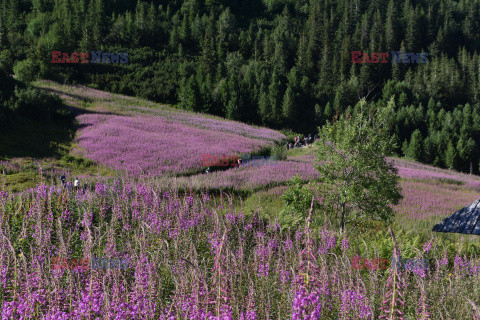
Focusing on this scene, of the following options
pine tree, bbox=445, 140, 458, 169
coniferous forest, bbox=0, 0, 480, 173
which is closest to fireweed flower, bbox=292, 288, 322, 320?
coniferous forest, bbox=0, 0, 480, 173

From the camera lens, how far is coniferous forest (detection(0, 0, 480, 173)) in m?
68.0

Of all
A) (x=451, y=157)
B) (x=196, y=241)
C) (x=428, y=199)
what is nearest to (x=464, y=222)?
(x=196, y=241)

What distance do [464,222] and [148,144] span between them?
2169cm

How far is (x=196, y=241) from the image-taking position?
7973mm

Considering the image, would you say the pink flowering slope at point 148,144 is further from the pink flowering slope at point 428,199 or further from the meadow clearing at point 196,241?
the pink flowering slope at point 428,199

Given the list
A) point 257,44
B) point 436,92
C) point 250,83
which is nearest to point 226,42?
point 257,44

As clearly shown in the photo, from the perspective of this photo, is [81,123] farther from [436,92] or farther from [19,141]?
[436,92]

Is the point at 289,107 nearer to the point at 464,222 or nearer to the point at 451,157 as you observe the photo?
the point at 451,157

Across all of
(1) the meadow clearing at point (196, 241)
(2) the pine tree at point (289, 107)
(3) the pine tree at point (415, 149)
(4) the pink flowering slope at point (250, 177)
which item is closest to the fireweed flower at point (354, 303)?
(1) the meadow clearing at point (196, 241)

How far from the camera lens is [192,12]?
459 ft

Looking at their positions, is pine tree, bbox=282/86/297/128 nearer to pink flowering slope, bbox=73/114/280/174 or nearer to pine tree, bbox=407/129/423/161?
pine tree, bbox=407/129/423/161

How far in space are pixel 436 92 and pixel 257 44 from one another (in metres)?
54.8

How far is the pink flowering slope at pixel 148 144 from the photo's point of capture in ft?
76.9

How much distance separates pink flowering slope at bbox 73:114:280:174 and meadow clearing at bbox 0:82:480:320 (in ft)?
0.47
